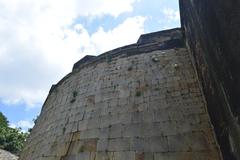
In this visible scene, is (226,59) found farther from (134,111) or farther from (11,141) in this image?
(11,141)

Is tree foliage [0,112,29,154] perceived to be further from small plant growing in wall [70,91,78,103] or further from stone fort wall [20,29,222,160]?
small plant growing in wall [70,91,78,103]

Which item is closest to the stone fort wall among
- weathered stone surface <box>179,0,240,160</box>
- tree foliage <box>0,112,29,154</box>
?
weathered stone surface <box>179,0,240,160</box>

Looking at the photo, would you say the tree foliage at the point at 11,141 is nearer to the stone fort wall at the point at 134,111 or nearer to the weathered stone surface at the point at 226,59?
the stone fort wall at the point at 134,111

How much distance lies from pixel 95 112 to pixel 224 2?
412 centimetres

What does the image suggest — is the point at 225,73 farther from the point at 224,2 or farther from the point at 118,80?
the point at 118,80

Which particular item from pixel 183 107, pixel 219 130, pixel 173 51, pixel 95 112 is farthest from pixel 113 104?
pixel 219 130

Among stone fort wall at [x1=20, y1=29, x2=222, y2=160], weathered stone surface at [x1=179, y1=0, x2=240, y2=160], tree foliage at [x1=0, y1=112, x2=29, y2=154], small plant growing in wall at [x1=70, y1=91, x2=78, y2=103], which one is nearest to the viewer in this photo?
weathered stone surface at [x1=179, y1=0, x2=240, y2=160]

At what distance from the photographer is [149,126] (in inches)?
205

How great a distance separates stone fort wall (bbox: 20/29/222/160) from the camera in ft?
16.0

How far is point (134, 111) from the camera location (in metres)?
5.61

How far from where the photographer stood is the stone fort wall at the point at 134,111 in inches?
191

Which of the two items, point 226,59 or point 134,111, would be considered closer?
point 226,59

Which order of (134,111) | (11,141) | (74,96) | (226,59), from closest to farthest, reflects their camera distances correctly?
1. (226,59)
2. (134,111)
3. (74,96)
4. (11,141)

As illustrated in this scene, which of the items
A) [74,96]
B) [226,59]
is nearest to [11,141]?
[74,96]
